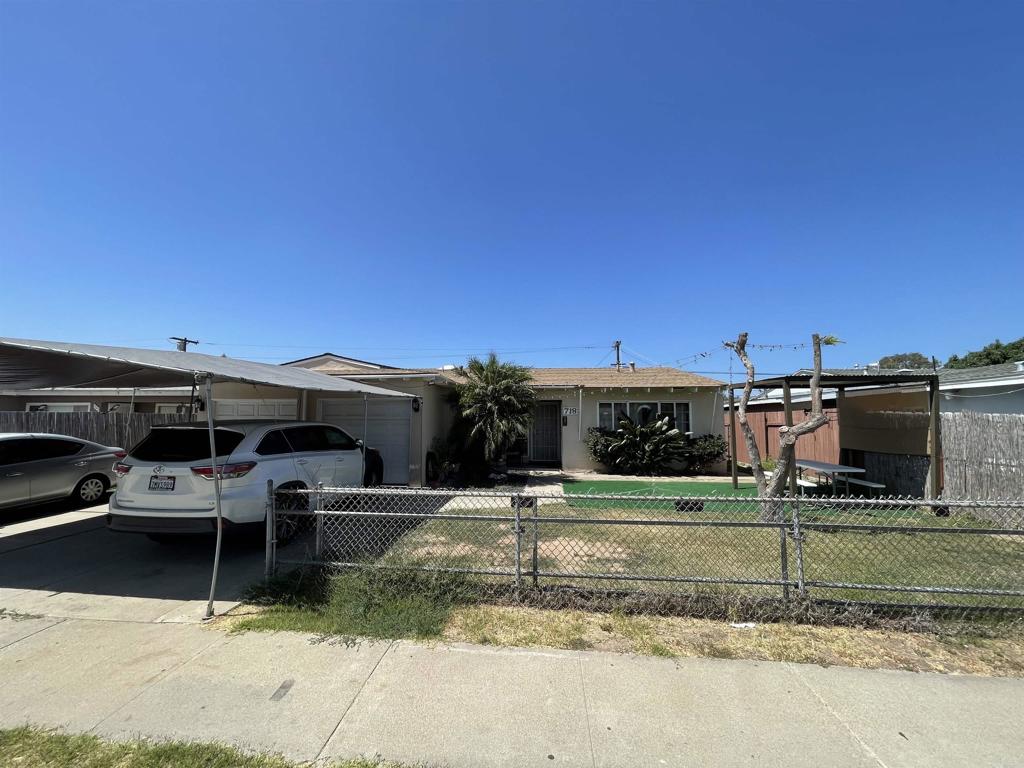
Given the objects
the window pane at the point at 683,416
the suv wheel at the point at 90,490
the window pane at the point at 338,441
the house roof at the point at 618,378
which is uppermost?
the house roof at the point at 618,378

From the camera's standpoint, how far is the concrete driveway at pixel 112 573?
424 centimetres

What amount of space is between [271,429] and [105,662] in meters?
3.12

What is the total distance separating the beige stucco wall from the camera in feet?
44.9

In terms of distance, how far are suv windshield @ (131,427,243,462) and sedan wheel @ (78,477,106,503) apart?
4627 mm

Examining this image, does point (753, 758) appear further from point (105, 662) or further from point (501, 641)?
point (105, 662)

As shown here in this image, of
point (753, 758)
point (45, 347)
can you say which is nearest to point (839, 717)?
point (753, 758)

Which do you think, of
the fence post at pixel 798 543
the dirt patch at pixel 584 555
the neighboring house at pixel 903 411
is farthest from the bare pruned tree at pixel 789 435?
the fence post at pixel 798 543

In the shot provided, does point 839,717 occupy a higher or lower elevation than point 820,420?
lower

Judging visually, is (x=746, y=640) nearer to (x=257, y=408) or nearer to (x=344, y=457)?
(x=344, y=457)

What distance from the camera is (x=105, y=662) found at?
3.27 m

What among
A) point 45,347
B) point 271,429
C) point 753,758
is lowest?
point 753,758

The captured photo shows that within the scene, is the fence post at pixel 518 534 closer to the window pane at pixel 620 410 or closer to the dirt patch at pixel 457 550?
the dirt patch at pixel 457 550

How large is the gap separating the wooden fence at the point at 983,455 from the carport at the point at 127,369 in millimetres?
10295

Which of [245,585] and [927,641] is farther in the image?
[245,585]
